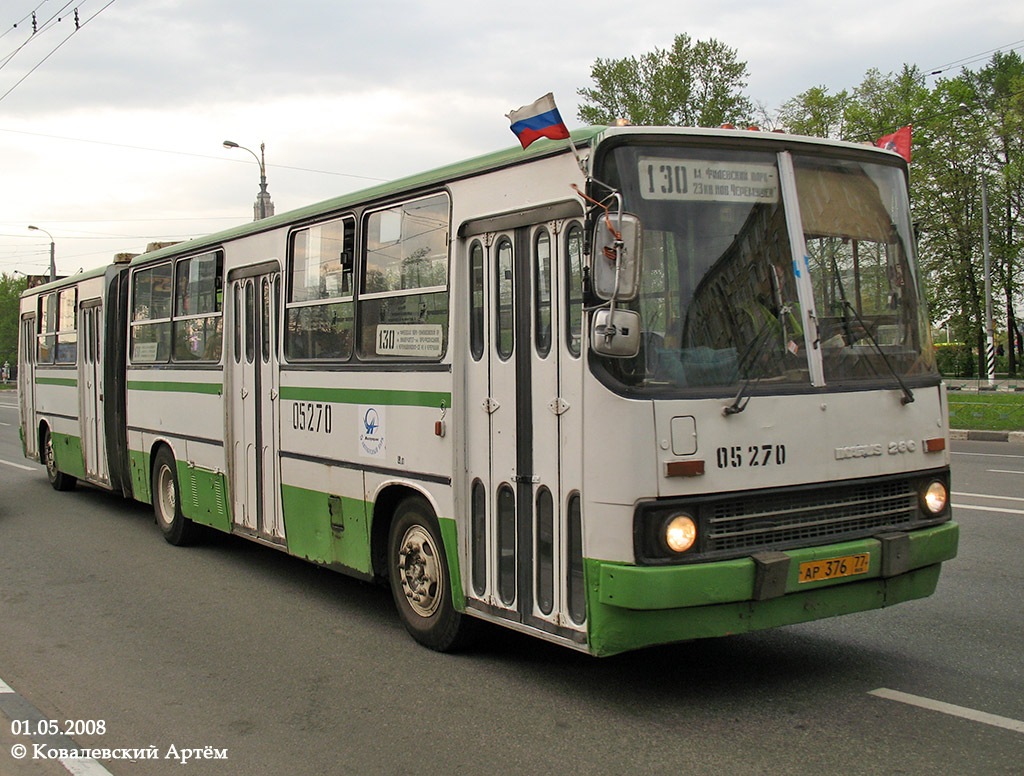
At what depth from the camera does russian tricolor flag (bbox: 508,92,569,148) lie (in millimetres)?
5078

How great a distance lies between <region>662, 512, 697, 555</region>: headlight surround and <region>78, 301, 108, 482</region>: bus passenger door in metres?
9.44

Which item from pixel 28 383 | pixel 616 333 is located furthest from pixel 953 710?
pixel 28 383

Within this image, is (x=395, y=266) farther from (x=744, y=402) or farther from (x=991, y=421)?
(x=991, y=421)

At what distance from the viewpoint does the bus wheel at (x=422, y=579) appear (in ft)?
20.7

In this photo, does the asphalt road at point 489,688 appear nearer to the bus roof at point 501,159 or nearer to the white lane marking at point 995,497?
the bus roof at point 501,159

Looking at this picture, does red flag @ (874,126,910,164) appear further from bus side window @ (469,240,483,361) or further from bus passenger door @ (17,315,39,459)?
bus passenger door @ (17,315,39,459)

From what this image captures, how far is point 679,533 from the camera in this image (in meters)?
4.89

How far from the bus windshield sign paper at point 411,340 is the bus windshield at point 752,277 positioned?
1.57m

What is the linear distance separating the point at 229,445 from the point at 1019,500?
8.27m

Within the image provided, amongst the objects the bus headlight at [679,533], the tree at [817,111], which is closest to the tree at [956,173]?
the tree at [817,111]

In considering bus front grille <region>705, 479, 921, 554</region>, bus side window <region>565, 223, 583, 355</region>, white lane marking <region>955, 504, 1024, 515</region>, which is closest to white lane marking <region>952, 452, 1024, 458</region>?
white lane marking <region>955, 504, 1024, 515</region>

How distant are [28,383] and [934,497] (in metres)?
13.9

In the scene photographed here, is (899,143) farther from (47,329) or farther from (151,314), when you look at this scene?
(47,329)

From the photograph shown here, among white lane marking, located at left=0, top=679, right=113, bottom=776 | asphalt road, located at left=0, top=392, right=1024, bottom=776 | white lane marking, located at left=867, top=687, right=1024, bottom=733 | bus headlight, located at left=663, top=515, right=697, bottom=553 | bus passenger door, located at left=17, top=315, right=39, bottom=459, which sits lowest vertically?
white lane marking, located at left=0, top=679, right=113, bottom=776
